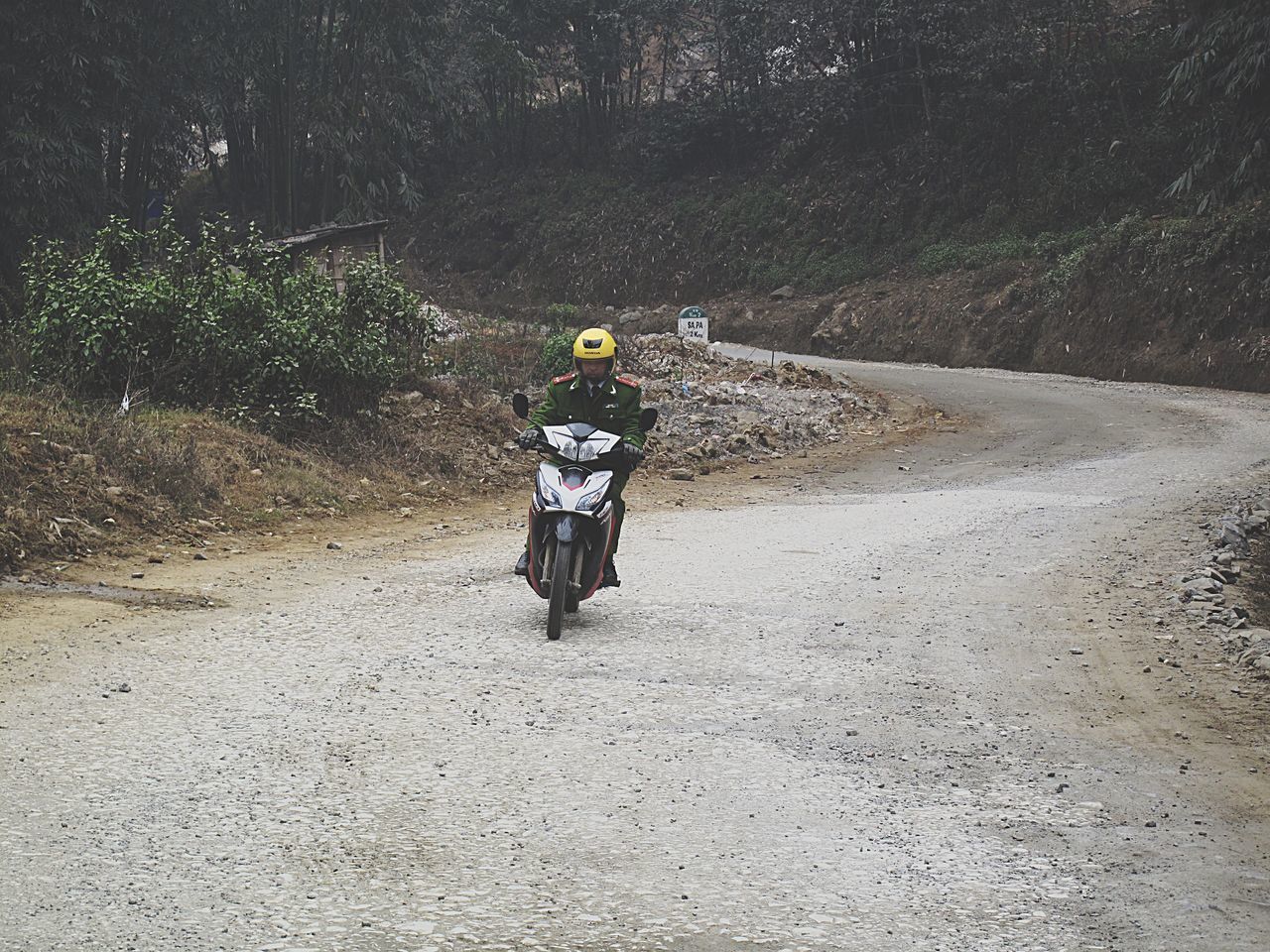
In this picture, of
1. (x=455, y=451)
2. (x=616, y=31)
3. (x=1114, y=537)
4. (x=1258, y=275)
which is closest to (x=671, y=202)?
(x=616, y=31)

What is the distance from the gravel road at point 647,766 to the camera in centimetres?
429

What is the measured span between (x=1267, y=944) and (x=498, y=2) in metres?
54.4

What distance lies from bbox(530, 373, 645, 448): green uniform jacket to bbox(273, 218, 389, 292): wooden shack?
1790 centimetres

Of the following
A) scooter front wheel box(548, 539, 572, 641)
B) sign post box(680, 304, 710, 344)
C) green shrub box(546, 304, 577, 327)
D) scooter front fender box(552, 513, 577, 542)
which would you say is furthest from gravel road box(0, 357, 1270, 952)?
green shrub box(546, 304, 577, 327)

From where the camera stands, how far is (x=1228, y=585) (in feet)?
31.9

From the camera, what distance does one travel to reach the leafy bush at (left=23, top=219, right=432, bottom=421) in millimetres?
13719

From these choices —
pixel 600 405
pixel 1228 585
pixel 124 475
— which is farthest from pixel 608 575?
pixel 124 475

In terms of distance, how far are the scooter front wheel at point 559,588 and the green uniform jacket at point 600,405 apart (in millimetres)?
1036

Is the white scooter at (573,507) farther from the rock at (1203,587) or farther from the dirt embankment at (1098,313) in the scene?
the dirt embankment at (1098,313)

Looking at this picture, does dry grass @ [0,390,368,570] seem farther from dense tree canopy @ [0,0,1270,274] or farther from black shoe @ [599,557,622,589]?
dense tree canopy @ [0,0,1270,274]

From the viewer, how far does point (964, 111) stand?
42656 mm

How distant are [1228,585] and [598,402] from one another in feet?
15.8

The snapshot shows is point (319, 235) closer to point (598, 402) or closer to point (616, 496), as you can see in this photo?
point (598, 402)

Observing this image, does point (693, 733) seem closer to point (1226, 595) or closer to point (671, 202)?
point (1226, 595)
